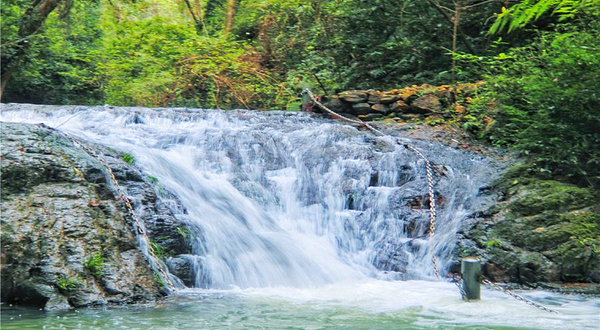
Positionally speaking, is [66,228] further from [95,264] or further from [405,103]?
[405,103]

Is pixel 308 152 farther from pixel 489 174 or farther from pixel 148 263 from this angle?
pixel 148 263

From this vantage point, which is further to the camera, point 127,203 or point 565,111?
point 565,111

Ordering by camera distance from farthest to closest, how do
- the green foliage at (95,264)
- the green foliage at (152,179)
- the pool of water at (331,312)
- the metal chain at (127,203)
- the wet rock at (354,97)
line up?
the wet rock at (354,97) → the green foliage at (152,179) → the metal chain at (127,203) → the green foliage at (95,264) → the pool of water at (331,312)

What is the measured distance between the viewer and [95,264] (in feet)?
18.0

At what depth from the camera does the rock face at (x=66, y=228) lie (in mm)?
5172

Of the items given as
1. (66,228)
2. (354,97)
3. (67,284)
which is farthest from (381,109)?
(67,284)

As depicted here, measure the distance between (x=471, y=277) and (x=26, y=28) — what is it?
1496cm

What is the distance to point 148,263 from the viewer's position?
19.4 feet

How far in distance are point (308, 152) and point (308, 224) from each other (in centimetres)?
173

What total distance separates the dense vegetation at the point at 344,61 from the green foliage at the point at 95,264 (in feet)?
19.4

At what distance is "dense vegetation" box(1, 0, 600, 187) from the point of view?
8633 millimetres

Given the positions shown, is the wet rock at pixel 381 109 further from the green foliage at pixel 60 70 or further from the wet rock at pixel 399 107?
the green foliage at pixel 60 70

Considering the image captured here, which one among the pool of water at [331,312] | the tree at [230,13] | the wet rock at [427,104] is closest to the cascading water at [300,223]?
the pool of water at [331,312]

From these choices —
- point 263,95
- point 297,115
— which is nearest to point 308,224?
point 297,115
